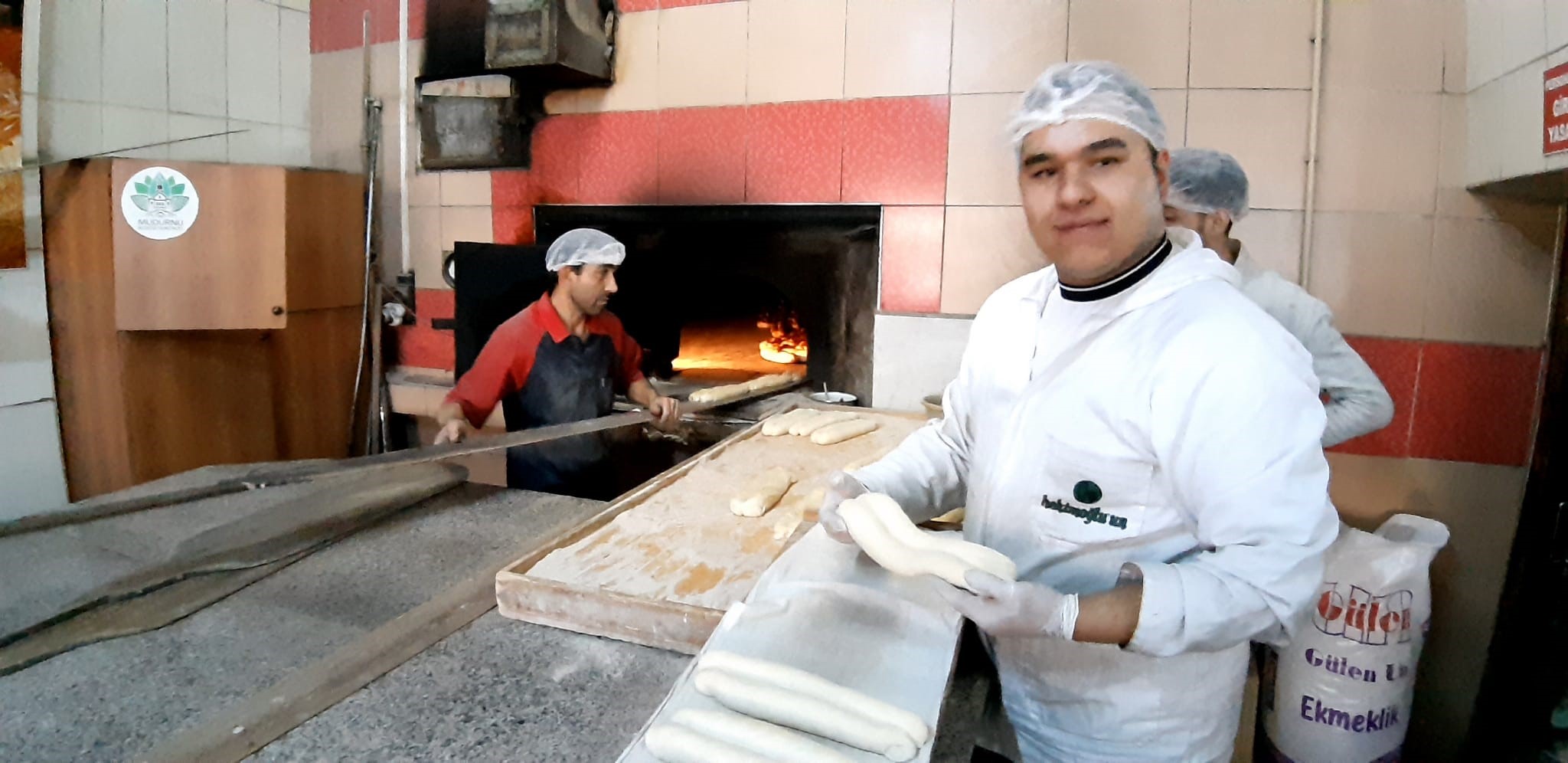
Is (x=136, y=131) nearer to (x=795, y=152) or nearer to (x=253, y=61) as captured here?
(x=253, y=61)

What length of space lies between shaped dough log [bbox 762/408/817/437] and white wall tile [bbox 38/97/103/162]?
2938mm

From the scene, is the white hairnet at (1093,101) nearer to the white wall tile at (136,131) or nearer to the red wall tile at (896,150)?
the red wall tile at (896,150)

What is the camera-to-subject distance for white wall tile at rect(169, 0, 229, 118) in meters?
3.38

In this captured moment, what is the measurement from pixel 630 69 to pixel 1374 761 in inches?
133

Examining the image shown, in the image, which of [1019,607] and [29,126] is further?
[29,126]

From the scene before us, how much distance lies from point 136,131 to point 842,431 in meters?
3.25

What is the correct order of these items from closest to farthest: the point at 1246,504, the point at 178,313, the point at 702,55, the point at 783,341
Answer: the point at 1246,504 < the point at 178,313 < the point at 702,55 < the point at 783,341

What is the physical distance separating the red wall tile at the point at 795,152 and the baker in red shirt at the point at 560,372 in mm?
668

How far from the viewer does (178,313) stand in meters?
3.00

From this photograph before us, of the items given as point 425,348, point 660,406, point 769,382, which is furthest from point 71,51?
point 769,382

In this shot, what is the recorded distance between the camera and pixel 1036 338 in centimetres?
121

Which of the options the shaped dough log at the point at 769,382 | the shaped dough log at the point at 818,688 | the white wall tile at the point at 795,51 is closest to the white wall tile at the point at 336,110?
the white wall tile at the point at 795,51

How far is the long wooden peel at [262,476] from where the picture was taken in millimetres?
1640

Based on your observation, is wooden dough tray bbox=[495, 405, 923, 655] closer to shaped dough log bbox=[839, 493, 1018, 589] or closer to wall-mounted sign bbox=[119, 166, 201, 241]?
shaped dough log bbox=[839, 493, 1018, 589]
